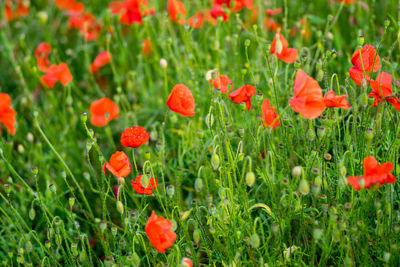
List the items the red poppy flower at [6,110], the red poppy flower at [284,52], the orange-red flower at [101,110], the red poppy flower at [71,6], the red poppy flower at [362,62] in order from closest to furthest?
the red poppy flower at [362,62] → the red poppy flower at [284,52] → the red poppy flower at [6,110] → the orange-red flower at [101,110] → the red poppy flower at [71,6]

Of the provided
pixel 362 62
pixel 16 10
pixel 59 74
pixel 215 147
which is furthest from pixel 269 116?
pixel 16 10

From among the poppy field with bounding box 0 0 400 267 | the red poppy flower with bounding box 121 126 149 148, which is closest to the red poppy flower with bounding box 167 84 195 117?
the poppy field with bounding box 0 0 400 267

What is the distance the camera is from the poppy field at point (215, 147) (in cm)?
149

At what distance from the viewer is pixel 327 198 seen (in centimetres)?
162

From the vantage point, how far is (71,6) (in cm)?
361

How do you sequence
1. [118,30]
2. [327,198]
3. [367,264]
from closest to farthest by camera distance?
[367,264]
[327,198]
[118,30]

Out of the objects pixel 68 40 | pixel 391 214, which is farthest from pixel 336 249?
pixel 68 40

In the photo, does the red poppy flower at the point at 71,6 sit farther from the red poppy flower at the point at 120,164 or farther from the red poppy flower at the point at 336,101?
the red poppy flower at the point at 336,101

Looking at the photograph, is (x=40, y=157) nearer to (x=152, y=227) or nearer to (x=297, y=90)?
(x=152, y=227)

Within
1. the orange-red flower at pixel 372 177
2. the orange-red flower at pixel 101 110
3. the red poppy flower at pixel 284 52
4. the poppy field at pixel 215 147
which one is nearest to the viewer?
the orange-red flower at pixel 372 177

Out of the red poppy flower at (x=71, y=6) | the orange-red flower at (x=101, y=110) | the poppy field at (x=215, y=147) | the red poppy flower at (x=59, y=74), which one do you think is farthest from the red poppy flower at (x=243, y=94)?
the red poppy flower at (x=71, y=6)

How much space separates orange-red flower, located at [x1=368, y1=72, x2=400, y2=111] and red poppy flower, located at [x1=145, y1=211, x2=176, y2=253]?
801 mm

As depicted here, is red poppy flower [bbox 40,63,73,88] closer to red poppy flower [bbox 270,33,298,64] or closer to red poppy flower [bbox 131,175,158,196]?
red poppy flower [bbox 131,175,158,196]

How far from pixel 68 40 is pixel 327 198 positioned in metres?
2.65
